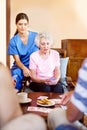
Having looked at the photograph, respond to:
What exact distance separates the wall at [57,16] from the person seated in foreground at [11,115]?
3.42m

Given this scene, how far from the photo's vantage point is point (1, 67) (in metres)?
1.53

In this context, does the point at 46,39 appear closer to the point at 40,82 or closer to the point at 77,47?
the point at 40,82

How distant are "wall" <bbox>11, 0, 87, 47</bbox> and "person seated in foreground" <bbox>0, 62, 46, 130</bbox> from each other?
11.2 ft

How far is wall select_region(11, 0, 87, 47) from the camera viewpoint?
189 inches

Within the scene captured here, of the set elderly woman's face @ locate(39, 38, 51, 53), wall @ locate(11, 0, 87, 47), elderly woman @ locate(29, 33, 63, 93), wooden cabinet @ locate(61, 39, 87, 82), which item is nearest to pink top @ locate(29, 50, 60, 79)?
elderly woman @ locate(29, 33, 63, 93)

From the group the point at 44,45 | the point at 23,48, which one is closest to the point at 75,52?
the point at 23,48

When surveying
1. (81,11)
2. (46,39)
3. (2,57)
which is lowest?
(2,57)

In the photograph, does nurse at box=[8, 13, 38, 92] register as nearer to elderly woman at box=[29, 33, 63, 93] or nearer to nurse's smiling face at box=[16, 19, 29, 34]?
nurse's smiling face at box=[16, 19, 29, 34]

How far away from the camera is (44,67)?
10.9ft

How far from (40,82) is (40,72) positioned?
131 millimetres

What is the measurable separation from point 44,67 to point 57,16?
6.05 ft

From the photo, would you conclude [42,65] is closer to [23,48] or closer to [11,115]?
[23,48]

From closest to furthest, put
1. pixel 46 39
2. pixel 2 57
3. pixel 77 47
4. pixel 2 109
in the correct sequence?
pixel 2 109
pixel 46 39
pixel 2 57
pixel 77 47

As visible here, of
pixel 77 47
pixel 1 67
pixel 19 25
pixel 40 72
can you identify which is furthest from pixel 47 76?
pixel 1 67
